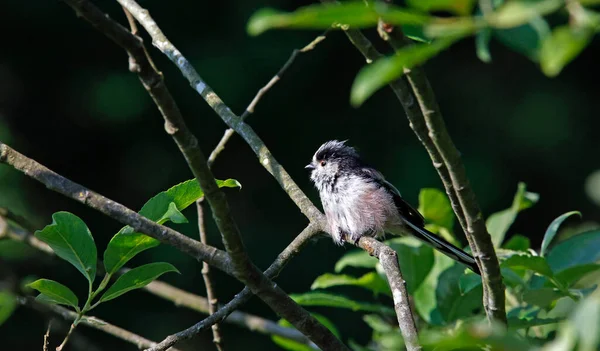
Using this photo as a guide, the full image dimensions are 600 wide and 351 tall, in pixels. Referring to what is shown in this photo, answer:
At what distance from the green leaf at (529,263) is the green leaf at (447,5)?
1476mm

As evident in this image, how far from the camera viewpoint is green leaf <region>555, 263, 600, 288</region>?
2.30m

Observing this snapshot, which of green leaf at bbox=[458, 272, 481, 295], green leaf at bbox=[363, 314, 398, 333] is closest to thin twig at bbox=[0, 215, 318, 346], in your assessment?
green leaf at bbox=[363, 314, 398, 333]

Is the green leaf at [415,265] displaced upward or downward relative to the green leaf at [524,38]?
downward

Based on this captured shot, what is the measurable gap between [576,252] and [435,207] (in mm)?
781

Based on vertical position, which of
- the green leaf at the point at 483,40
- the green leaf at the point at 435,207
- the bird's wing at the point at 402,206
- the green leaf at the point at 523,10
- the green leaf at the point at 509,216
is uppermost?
the bird's wing at the point at 402,206

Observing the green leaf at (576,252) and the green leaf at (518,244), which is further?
the green leaf at (518,244)

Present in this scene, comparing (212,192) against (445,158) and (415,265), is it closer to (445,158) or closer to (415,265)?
(445,158)

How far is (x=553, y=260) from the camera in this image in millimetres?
2553

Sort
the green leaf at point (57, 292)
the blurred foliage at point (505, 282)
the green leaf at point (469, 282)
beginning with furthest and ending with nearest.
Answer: the green leaf at point (469, 282), the blurred foliage at point (505, 282), the green leaf at point (57, 292)

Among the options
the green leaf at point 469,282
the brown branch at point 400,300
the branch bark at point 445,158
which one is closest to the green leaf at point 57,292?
the brown branch at point 400,300

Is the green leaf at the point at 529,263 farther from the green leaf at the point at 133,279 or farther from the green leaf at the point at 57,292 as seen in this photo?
the green leaf at the point at 57,292

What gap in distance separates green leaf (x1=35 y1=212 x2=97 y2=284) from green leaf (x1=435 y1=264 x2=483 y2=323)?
1.31 meters

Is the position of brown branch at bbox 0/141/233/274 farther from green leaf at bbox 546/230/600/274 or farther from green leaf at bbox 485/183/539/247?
green leaf at bbox 485/183/539/247

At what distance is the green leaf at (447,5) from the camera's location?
0.78 m
